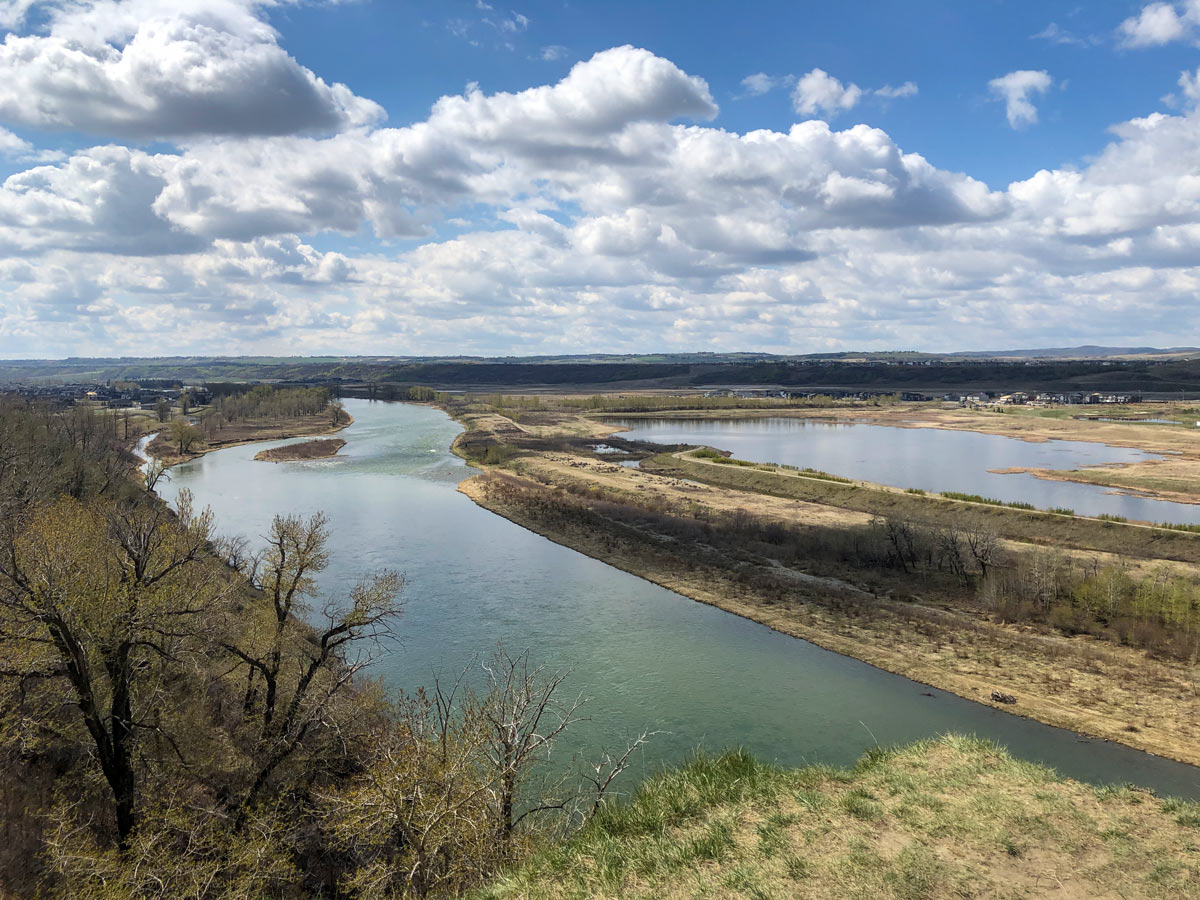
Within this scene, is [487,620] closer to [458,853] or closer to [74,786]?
[74,786]

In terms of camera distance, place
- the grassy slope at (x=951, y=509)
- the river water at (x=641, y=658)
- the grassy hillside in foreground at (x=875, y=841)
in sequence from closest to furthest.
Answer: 1. the grassy hillside in foreground at (x=875, y=841)
2. the river water at (x=641, y=658)
3. the grassy slope at (x=951, y=509)

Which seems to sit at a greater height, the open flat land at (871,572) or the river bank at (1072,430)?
the river bank at (1072,430)

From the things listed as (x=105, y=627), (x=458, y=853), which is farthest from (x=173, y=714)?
(x=458, y=853)

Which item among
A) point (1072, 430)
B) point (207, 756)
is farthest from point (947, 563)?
point (1072, 430)

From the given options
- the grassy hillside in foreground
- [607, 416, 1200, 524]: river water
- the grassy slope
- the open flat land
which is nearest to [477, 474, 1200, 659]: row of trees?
the open flat land

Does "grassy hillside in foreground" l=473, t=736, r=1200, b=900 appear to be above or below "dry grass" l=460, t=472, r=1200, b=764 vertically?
above

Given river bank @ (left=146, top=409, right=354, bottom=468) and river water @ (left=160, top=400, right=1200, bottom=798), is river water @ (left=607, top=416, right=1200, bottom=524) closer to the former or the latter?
river water @ (left=160, top=400, right=1200, bottom=798)

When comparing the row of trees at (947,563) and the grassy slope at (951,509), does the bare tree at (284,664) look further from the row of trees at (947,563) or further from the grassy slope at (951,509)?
the grassy slope at (951,509)

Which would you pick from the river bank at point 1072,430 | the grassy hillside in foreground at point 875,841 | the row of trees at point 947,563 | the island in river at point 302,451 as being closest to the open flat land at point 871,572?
the row of trees at point 947,563
